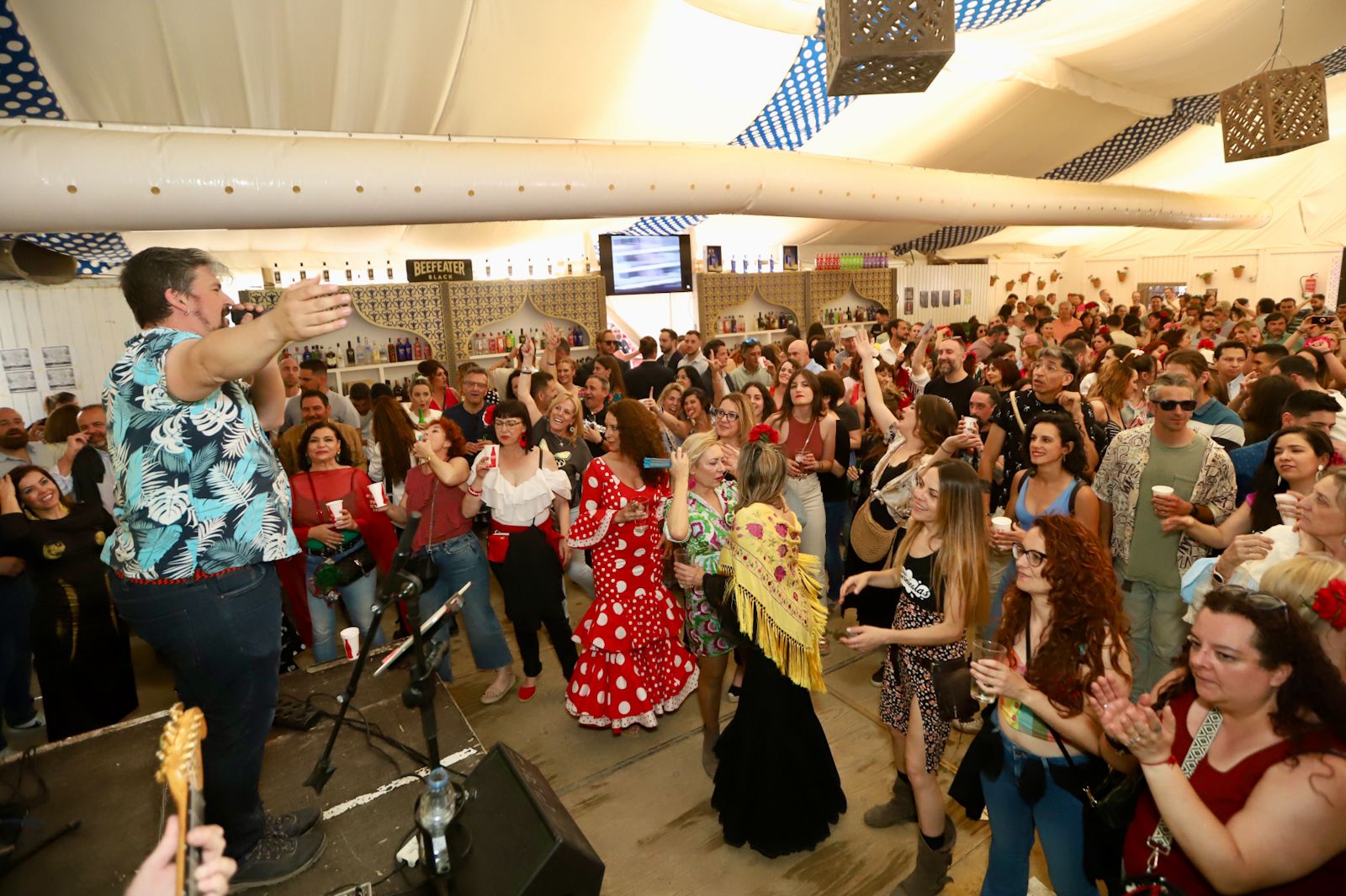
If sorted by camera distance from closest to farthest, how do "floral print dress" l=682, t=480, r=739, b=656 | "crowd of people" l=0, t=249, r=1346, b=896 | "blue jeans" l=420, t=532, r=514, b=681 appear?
"crowd of people" l=0, t=249, r=1346, b=896 → "floral print dress" l=682, t=480, r=739, b=656 → "blue jeans" l=420, t=532, r=514, b=681

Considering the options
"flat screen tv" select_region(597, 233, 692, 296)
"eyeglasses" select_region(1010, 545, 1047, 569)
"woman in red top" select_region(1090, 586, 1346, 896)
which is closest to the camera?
"woman in red top" select_region(1090, 586, 1346, 896)

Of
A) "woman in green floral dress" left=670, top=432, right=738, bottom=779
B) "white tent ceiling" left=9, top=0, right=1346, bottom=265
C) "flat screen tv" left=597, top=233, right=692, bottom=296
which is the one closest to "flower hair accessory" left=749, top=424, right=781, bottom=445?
"woman in green floral dress" left=670, top=432, right=738, bottom=779

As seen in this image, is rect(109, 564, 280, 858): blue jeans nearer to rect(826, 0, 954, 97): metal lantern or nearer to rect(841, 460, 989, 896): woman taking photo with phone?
rect(841, 460, 989, 896): woman taking photo with phone

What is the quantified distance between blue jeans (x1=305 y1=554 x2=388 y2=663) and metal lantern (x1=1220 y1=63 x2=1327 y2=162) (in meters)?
6.57

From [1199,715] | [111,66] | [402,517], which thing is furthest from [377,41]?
[1199,715]

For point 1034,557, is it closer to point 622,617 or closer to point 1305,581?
point 1305,581

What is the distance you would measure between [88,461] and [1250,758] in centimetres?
504

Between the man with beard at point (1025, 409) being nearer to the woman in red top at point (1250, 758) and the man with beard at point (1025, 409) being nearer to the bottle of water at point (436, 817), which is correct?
the woman in red top at point (1250, 758)

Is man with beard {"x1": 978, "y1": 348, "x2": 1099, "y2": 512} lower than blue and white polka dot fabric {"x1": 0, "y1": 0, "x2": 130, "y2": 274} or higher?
lower

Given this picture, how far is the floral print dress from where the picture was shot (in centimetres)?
296

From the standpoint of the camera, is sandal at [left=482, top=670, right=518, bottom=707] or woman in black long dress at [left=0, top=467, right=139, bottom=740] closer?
woman in black long dress at [left=0, top=467, right=139, bottom=740]

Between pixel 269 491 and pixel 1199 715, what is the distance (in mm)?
2337

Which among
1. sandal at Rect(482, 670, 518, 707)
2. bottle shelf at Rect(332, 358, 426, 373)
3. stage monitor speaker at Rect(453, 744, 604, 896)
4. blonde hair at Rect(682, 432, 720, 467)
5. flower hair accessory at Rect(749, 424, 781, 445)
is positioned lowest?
sandal at Rect(482, 670, 518, 707)

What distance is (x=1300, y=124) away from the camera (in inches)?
190
